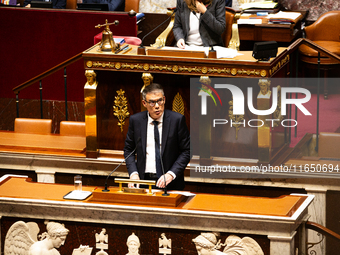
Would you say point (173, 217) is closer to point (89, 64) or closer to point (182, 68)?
point (182, 68)

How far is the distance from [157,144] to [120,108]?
1.01 meters

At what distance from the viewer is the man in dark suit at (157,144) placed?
4.16 metres

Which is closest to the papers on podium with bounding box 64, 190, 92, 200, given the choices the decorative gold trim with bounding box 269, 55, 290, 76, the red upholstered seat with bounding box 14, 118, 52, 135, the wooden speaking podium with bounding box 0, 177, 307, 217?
the wooden speaking podium with bounding box 0, 177, 307, 217

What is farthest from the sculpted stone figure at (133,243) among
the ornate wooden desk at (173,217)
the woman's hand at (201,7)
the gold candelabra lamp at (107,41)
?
the woman's hand at (201,7)

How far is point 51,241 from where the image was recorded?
378 cm

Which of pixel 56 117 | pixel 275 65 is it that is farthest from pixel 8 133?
pixel 275 65

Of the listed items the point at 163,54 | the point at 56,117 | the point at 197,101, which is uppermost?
the point at 163,54

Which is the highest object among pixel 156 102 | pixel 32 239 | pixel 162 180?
pixel 156 102

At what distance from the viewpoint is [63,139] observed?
554 cm

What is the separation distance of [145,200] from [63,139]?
2.05 metres

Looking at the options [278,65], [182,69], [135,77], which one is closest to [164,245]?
[182,69]

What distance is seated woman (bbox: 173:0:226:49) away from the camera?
518cm

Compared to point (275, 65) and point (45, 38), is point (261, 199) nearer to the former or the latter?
point (275, 65)

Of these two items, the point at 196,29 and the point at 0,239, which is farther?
the point at 196,29
